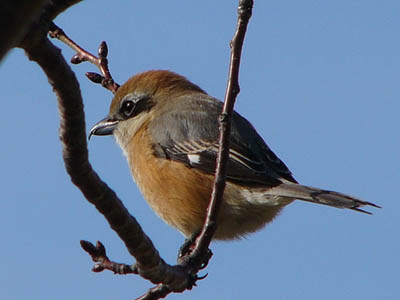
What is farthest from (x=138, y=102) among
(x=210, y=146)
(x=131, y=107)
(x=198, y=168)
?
(x=198, y=168)

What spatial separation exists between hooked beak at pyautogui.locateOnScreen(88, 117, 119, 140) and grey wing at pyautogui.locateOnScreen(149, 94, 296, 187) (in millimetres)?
652

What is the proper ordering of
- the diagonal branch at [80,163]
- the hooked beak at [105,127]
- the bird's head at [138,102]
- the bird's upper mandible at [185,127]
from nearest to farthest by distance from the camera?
1. the diagonal branch at [80,163]
2. the bird's upper mandible at [185,127]
3. the bird's head at [138,102]
4. the hooked beak at [105,127]

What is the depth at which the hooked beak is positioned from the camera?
630 cm

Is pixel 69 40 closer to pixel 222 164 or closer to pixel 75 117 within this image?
pixel 222 164

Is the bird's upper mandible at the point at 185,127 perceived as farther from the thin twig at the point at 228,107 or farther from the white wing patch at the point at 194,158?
the thin twig at the point at 228,107

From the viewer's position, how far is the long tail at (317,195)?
4.33 metres

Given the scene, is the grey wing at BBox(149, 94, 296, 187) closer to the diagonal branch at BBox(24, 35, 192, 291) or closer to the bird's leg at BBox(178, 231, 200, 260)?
the bird's leg at BBox(178, 231, 200, 260)

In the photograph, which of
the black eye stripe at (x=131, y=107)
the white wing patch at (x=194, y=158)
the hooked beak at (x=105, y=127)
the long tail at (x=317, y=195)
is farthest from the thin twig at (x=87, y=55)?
the long tail at (x=317, y=195)

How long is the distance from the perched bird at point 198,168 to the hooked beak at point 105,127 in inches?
2.8

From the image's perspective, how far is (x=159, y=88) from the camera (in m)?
6.45

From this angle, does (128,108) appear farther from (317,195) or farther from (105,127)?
(317,195)

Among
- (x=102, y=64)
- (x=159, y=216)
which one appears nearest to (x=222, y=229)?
(x=159, y=216)

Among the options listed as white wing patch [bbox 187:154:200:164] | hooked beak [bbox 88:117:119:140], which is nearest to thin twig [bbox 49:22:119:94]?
hooked beak [bbox 88:117:119:140]

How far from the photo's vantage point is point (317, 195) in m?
4.58
